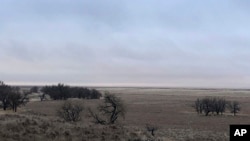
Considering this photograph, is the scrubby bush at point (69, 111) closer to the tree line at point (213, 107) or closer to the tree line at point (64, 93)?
the tree line at point (213, 107)

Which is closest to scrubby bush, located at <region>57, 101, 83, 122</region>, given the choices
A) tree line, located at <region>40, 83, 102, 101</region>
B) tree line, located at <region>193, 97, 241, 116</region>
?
tree line, located at <region>193, 97, 241, 116</region>

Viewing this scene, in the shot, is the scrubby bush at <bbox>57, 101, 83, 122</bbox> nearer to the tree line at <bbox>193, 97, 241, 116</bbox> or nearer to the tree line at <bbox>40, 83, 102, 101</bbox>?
the tree line at <bbox>193, 97, 241, 116</bbox>

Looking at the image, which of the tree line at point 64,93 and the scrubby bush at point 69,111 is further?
the tree line at point 64,93

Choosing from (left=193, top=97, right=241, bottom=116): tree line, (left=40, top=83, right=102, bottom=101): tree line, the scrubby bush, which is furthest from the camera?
(left=40, top=83, right=102, bottom=101): tree line

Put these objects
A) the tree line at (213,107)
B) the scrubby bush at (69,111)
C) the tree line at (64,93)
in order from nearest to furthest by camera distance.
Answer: the scrubby bush at (69,111), the tree line at (213,107), the tree line at (64,93)

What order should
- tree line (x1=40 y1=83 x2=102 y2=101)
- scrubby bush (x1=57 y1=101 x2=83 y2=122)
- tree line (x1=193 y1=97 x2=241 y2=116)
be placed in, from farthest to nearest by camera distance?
tree line (x1=40 y1=83 x2=102 y2=101) → tree line (x1=193 y1=97 x2=241 y2=116) → scrubby bush (x1=57 y1=101 x2=83 y2=122)

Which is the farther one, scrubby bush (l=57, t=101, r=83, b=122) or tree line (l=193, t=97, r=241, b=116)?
tree line (l=193, t=97, r=241, b=116)

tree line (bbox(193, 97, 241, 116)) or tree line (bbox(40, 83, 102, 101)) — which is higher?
tree line (bbox(40, 83, 102, 101))

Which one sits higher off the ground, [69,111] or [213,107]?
[69,111]

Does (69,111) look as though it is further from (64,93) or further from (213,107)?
(64,93)

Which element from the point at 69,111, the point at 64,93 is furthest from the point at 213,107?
the point at 64,93

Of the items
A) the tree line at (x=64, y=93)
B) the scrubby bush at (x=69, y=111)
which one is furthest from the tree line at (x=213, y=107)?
the tree line at (x=64, y=93)

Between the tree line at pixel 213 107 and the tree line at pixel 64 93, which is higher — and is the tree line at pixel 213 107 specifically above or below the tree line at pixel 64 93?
below

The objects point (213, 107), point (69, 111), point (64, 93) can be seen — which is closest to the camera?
point (69, 111)
